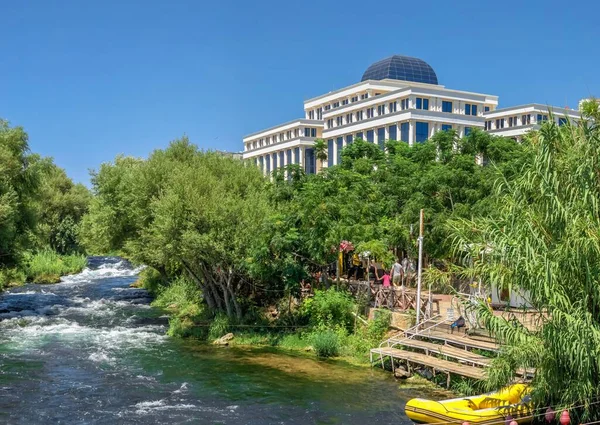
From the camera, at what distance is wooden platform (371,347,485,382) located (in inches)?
735

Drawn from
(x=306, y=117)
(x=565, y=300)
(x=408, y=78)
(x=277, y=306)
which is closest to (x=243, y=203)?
(x=277, y=306)

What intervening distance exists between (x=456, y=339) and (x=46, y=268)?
43.8 meters

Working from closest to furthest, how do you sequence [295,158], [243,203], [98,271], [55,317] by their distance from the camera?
[243,203], [55,317], [98,271], [295,158]

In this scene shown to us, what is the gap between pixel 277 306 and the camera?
99.8 feet

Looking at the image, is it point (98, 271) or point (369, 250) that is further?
point (98, 271)

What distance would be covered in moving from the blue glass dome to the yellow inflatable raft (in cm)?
7029

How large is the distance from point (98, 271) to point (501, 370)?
53.7m

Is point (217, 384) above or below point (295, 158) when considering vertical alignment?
below

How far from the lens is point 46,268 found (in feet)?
178

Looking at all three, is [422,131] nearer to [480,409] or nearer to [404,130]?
[404,130]

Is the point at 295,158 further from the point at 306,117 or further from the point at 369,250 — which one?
the point at 369,250

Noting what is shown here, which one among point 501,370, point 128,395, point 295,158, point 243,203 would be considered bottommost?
point 128,395

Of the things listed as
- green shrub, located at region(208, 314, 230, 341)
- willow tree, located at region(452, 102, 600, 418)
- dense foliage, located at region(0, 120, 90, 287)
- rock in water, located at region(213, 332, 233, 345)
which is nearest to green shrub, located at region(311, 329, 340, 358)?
rock in water, located at region(213, 332, 233, 345)

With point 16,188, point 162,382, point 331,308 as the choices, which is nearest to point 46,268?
point 16,188
